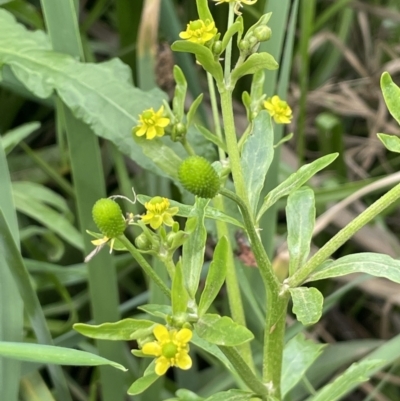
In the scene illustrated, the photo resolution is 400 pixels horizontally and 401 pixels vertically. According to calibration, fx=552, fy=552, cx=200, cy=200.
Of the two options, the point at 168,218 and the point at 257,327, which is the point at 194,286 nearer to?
the point at 168,218

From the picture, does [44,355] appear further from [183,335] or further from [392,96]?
[392,96]

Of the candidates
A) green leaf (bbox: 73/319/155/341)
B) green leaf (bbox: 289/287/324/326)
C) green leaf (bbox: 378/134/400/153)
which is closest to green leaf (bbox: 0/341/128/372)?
green leaf (bbox: 73/319/155/341)

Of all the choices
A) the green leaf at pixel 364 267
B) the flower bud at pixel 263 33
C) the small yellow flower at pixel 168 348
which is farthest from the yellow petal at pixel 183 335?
the flower bud at pixel 263 33

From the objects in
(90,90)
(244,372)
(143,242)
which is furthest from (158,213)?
(90,90)

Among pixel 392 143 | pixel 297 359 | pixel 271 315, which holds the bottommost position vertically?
pixel 297 359

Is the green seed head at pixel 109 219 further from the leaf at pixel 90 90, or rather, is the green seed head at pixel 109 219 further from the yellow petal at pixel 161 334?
the leaf at pixel 90 90

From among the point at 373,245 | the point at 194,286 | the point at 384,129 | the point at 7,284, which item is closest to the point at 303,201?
the point at 194,286
